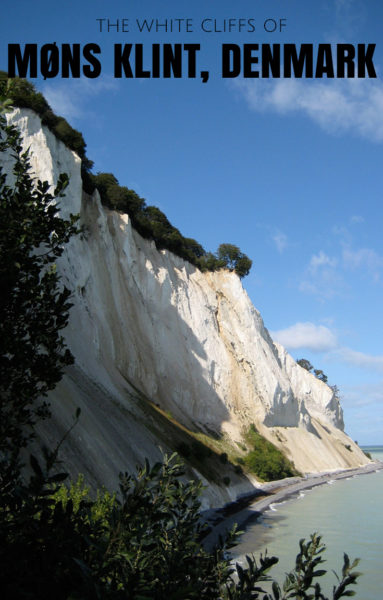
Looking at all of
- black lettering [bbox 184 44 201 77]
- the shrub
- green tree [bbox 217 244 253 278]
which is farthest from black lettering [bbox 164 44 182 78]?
green tree [bbox 217 244 253 278]

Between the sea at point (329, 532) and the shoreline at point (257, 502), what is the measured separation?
0.66m

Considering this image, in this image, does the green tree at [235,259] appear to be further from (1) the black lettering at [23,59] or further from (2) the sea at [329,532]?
(1) the black lettering at [23,59]

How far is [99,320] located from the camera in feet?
109

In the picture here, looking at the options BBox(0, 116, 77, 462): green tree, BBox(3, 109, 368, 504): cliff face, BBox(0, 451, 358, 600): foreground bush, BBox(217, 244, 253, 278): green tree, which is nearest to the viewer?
BBox(0, 451, 358, 600): foreground bush

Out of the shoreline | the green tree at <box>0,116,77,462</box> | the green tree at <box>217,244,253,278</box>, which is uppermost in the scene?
the green tree at <box>217,244,253,278</box>

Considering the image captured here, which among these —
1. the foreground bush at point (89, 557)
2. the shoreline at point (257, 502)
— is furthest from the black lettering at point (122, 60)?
the shoreline at point (257, 502)

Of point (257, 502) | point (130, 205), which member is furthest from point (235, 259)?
point (257, 502)

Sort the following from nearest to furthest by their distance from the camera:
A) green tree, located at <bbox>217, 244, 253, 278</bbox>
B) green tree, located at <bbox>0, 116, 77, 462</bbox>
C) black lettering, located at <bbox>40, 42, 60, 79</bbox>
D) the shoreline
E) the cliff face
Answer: green tree, located at <bbox>0, 116, 77, 462</bbox>
black lettering, located at <bbox>40, 42, 60, 79</bbox>
the shoreline
the cliff face
green tree, located at <bbox>217, 244, 253, 278</bbox>

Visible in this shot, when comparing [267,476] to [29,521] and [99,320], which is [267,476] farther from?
[29,521]

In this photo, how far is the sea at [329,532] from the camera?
17.3 meters

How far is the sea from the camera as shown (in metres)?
17.3

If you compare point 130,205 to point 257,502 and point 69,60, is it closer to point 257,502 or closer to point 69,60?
point 257,502

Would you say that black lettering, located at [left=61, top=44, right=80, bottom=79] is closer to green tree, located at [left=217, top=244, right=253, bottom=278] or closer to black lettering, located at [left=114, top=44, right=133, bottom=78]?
black lettering, located at [left=114, top=44, right=133, bottom=78]

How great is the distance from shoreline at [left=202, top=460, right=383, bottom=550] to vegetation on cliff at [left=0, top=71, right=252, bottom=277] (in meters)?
22.3
